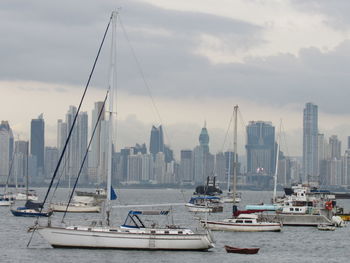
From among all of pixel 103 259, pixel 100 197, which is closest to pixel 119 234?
pixel 103 259

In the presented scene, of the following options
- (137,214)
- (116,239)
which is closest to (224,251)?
(137,214)

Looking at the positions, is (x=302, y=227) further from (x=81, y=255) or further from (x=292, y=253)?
(x=81, y=255)

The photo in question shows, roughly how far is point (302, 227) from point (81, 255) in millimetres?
50626

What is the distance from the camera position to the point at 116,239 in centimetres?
7769

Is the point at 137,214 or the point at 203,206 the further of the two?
the point at 203,206

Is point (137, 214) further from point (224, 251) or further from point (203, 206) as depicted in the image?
point (203, 206)

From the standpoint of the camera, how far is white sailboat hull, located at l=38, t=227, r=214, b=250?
77.8 meters

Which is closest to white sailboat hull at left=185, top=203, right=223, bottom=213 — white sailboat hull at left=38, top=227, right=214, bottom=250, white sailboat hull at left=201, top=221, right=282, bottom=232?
white sailboat hull at left=201, top=221, right=282, bottom=232

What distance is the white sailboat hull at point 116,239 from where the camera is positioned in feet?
255

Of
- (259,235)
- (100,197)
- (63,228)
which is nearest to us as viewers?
(63,228)

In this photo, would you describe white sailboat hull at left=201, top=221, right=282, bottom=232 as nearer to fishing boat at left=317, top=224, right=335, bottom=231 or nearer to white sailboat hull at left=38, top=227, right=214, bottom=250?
fishing boat at left=317, top=224, right=335, bottom=231

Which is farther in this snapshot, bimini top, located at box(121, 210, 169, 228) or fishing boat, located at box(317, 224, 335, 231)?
fishing boat, located at box(317, 224, 335, 231)

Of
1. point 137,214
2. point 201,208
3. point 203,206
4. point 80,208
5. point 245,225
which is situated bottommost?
point 245,225

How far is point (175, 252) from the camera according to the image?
7881cm
